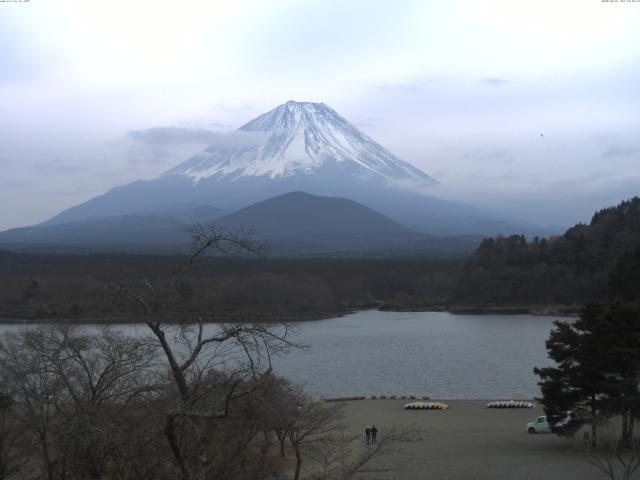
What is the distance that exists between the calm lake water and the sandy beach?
281 centimetres

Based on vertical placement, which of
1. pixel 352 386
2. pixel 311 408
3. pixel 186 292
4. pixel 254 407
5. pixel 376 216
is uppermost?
pixel 376 216

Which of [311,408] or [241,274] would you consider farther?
[241,274]

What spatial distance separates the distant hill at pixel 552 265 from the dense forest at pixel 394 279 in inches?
2.5

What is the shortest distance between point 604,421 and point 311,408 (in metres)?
4.21

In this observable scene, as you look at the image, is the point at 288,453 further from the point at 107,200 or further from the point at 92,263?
the point at 107,200

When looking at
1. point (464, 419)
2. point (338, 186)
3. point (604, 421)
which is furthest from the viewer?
point (338, 186)

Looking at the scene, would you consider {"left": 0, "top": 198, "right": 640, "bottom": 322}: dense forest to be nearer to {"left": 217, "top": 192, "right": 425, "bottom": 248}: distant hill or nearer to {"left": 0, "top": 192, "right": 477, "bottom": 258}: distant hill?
{"left": 0, "top": 192, "right": 477, "bottom": 258}: distant hill

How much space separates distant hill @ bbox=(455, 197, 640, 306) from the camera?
47.1m

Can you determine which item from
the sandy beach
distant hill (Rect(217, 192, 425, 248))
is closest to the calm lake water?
the sandy beach

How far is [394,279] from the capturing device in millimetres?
58438

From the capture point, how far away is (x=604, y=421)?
430 inches

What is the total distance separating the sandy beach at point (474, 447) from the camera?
10789mm

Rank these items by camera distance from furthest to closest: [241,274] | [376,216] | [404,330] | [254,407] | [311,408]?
[376,216] → [241,274] → [404,330] → [311,408] → [254,407]

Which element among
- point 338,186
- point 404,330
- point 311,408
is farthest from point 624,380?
point 338,186
